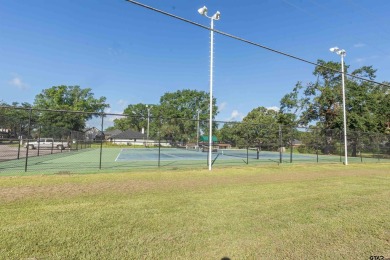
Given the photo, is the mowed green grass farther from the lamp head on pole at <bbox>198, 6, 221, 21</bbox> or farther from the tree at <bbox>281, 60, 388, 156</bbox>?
the tree at <bbox>281, 60, 388, 156</bbox>

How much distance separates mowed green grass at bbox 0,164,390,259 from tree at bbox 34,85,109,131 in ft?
183

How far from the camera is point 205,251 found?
131 inches

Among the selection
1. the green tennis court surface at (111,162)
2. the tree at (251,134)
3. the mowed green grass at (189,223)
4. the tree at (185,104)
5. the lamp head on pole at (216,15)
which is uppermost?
the tree at (185,104)

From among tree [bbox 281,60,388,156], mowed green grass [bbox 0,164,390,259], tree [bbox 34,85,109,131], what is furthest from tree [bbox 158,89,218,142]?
mowed green grass [bbox 0,164,390,259]

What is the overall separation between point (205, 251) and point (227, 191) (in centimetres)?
398

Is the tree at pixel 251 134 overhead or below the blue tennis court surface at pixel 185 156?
overhead

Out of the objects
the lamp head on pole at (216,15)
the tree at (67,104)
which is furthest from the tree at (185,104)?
the lamp head on pole at (216,15)

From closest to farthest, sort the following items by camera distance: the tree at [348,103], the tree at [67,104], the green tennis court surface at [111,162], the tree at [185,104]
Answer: the green tennis court surface at [111,162] < the tree at [348,103] < the tree at [67,104] < the tree at [185,104]

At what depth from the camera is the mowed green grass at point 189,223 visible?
10.9 feet

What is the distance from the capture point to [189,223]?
4.39 metres

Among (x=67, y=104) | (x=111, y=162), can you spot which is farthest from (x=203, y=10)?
(x=67, y=104)

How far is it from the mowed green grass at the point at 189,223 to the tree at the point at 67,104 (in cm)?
5563

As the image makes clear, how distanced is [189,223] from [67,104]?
256ft

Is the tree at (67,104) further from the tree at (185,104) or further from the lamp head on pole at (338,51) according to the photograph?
the lamp head on pole at (338,51)
